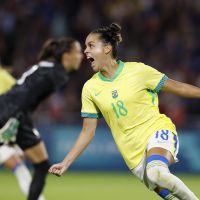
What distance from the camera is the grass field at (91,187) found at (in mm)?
10055

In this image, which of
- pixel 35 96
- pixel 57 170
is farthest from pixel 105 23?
pixel 57 170

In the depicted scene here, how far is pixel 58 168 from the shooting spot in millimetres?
5883

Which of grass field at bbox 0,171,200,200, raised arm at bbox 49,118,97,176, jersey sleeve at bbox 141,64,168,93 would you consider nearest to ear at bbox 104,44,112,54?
jersey sleeve at bbox 141,64,168,93

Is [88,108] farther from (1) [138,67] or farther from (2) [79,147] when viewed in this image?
(1) [138,67]

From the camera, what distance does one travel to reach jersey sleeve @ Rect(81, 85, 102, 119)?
649cm

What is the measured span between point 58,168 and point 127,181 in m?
6.45

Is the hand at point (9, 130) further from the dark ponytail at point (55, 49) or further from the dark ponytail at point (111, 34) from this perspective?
the dark ponytail at point (111, 34)

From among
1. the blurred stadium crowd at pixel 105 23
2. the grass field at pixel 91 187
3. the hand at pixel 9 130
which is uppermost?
the hand at pixel 9 130

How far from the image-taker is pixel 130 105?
637 centimetres

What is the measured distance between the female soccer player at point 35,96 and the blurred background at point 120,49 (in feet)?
17.2

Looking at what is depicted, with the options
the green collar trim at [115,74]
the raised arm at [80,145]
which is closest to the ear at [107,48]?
the green collar trim at [115,74]

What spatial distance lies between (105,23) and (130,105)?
951 centimetres

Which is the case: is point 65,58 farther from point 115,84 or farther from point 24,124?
point 115,84

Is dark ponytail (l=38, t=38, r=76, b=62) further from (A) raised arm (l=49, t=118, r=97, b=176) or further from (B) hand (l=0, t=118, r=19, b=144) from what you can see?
(A) raised arm (l=49, t=118, r=97, b=176)
